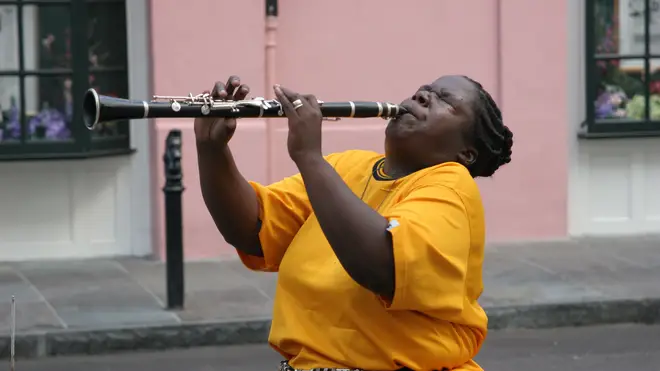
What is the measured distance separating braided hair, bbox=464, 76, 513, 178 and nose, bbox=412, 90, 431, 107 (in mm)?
112

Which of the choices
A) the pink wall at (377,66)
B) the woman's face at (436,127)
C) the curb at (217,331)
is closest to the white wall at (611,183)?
the pink wall at (377,66)

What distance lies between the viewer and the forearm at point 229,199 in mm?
2873

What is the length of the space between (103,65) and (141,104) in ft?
23.1

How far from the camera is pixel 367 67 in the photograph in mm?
9609

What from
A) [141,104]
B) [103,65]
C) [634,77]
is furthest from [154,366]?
[634,77]

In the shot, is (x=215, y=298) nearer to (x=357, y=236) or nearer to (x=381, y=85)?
(x=381, y=85)

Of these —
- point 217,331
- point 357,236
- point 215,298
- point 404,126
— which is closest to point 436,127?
point 404,126

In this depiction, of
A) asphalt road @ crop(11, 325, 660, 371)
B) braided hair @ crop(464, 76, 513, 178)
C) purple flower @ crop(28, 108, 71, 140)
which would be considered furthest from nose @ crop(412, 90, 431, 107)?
purple flower @ crop(28, 108, 71, 140)

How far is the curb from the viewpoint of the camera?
6961 mm

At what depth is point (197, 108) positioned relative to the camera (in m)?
2.57

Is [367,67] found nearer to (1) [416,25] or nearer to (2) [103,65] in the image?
(1) [416,25]

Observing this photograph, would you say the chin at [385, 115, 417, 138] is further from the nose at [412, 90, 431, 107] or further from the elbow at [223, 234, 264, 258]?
the elbow at [223, 234, 264, 258]

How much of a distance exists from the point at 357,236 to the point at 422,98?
19.6 inches

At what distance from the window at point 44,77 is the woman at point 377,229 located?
20.8 feet
